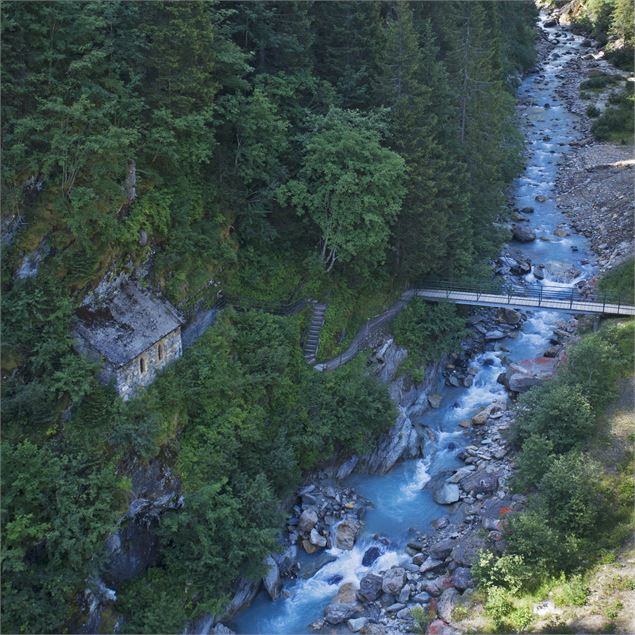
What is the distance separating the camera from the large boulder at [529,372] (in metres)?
32.7

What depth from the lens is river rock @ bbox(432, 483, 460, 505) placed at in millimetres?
27109

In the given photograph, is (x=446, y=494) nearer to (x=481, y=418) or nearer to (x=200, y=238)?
(x=481, y=418)

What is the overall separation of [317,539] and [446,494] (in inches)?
227

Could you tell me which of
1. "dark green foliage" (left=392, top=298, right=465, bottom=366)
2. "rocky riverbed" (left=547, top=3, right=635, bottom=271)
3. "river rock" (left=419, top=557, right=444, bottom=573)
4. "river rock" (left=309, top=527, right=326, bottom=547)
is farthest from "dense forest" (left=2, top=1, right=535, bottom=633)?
"rocky riverbed" (left=547, top=3, right=635, bottom=271)

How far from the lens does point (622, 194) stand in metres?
47.8

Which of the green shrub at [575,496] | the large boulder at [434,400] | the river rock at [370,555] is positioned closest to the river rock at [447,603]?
the river rock at [370,555]

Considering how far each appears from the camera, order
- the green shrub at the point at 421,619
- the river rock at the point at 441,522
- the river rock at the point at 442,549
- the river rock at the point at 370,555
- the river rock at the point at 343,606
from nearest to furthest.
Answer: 1. the green shrub at the point at 421,619
2. the river rock at the point at 343,606
3. the river rock at the point at 442,549
4. the river rock at the point at 370,555
5. the river rock at the point at 441,522

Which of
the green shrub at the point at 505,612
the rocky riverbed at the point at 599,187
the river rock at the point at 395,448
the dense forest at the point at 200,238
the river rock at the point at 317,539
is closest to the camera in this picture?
the dense forest at the point at 200,238

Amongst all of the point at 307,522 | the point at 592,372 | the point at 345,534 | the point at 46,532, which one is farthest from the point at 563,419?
the point at 46,532

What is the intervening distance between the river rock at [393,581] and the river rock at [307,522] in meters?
3.27

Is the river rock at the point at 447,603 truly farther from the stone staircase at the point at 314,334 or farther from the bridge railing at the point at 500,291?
the bridge railing at the point at 500,291

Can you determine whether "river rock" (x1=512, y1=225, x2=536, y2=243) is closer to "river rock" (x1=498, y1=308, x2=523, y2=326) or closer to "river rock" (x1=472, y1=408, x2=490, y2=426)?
"river rock" (x1=498, y1=308, x2=523, y2=326)

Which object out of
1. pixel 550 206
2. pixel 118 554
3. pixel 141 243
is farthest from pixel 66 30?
pixel 550 206

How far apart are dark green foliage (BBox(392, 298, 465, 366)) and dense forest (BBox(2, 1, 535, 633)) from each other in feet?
5.21
